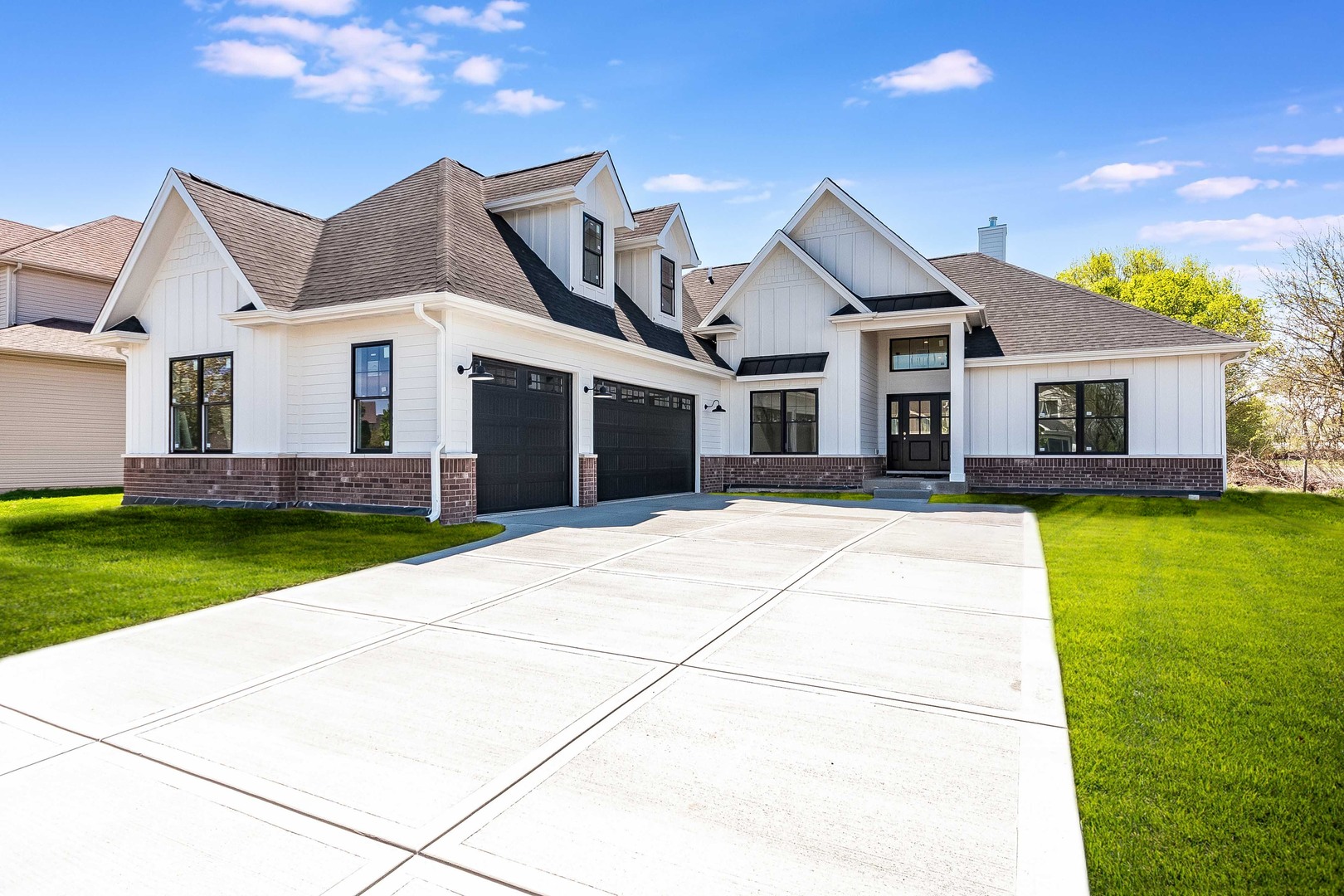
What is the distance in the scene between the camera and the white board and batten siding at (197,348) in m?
11.9

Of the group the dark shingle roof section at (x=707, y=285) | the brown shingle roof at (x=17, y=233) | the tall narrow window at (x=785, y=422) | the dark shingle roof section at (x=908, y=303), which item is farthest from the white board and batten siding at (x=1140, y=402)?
the brown shingle roof at (x=17, y=233)

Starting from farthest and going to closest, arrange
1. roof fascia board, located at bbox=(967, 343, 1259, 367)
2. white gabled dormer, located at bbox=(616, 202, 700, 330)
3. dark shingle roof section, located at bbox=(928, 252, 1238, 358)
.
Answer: white gabled dormer, located at bbox=(616, 202, 700, 330) → dark shingle roof section, located at bbox=(928, 252, 1238, 358) → roof fascia board, located at bbox=(967, 343, 1259, 367)

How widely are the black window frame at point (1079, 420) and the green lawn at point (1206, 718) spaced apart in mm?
9371

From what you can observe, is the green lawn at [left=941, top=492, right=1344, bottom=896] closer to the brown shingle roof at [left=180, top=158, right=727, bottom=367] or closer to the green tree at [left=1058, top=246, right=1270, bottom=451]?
the brown shingle roof at [left=180, top=158, right=727, bottom=367]

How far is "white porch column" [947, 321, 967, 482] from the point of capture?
16.8 m

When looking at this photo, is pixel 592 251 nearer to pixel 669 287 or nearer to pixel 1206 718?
pixel 669 287

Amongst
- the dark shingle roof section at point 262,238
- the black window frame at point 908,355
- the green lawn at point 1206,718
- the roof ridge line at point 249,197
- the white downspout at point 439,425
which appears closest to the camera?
the green lawn at point 1206,718

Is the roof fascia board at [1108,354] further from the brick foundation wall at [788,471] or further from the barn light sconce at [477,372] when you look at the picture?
the barn light sconce at [477,372]

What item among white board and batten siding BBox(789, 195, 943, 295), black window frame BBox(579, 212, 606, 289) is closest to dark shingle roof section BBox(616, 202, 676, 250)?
black window frame BBox(579, 212, 606, 289)

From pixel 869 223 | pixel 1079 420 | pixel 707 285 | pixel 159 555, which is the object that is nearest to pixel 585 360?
pixel 159 555

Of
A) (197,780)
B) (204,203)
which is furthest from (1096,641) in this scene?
(204,203)

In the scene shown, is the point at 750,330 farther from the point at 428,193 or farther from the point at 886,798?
the point at 886,798

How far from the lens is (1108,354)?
53.2ft

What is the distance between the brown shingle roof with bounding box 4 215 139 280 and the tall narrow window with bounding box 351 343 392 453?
1182 cm
